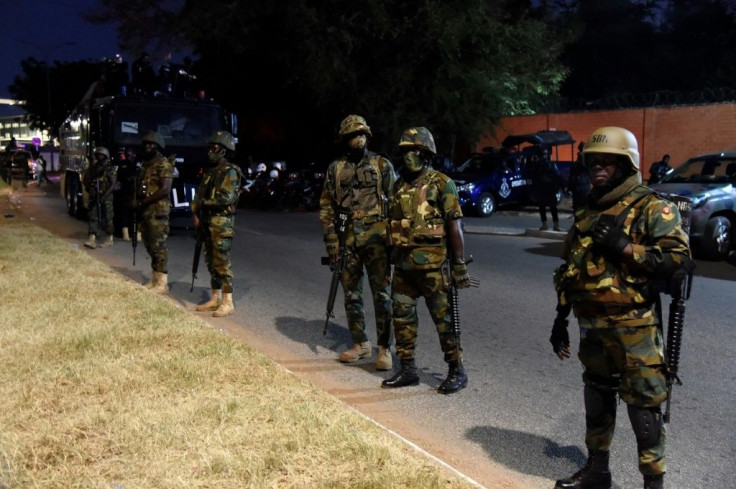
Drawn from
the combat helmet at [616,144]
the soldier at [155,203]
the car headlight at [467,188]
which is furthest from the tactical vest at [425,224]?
the car headlight at [467,188]

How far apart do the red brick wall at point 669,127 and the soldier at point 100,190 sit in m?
14.8

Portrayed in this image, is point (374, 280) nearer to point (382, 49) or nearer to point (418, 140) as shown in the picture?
point (418, 140)

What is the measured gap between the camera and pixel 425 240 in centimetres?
490

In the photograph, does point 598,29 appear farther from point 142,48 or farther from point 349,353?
point 349,353

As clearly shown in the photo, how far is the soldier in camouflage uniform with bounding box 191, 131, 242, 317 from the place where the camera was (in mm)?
7414

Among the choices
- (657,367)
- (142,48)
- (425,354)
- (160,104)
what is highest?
(142,48)

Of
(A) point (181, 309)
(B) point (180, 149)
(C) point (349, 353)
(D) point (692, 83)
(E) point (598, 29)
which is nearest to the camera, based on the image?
(C) point (349, 353)

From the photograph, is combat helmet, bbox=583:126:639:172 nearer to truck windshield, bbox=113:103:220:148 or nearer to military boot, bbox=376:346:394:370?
military boot, bbox=376:346:394:370

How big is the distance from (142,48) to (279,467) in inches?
999

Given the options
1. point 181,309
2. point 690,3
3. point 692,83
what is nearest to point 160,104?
point 181,309

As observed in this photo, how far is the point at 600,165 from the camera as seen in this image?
10.8ft

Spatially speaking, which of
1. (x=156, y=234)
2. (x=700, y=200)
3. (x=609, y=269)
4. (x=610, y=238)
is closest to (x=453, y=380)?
(x=609, y=269)

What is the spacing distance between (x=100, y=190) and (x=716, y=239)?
1000cm

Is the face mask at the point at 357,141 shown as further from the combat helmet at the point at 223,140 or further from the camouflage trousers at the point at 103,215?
the camouflage trousers at the point at 103,215
